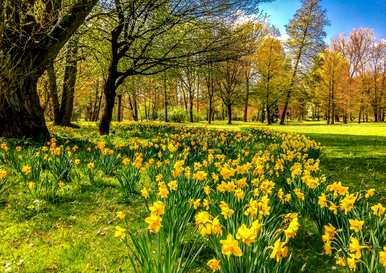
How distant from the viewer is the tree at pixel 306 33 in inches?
1564

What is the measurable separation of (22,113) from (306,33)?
115 feet

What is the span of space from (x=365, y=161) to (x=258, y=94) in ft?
109

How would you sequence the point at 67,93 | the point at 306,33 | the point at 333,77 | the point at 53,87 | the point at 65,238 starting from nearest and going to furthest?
the point at 65,238, the point at 53,87, the point at 67,93, the point at 306,33, the point at 333,77

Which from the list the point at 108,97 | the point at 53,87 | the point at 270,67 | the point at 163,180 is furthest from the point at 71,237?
the point at 270,67

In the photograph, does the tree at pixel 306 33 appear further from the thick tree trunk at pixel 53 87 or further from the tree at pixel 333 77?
the thick tree trunk at pixel 53 87

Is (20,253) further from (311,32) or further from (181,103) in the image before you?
(181,103)

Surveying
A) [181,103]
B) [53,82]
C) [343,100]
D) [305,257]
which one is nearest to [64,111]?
[53,82]

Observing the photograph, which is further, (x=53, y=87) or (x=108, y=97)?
(x=53, y=87)

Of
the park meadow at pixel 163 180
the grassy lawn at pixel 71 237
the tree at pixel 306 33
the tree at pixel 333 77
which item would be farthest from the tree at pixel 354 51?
the grassy lawn at pixel 71 237

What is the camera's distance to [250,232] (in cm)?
212

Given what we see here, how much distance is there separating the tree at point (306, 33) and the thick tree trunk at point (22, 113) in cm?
3291

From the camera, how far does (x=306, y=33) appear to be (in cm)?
3966

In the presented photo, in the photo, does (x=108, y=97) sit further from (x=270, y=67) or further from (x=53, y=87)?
(x=270, y=67)

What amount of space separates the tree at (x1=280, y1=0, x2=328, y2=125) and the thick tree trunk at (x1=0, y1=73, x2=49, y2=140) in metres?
32.9
